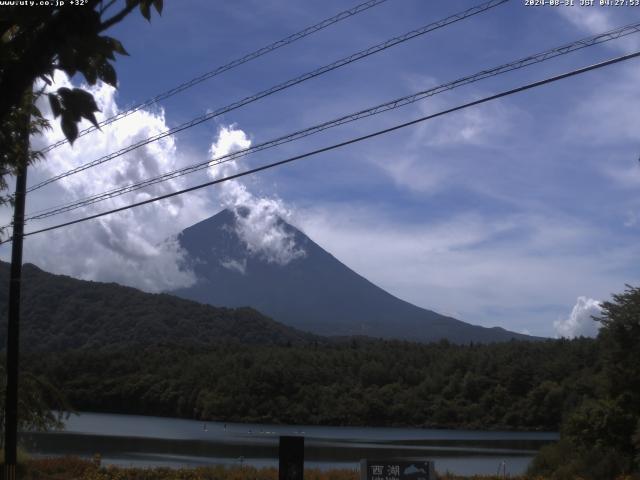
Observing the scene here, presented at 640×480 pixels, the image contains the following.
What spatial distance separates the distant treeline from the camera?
81500mm

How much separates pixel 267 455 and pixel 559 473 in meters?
21.4

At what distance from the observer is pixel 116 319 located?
5728 inches

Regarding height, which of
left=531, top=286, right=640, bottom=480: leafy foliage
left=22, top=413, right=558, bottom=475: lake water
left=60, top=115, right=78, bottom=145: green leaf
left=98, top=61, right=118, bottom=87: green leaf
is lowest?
left=22, top=413, right=558, bottom=475: lake water

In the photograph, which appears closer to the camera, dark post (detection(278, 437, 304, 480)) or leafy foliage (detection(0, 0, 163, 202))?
leafy foliage (detection(0, 0, 163, 202))

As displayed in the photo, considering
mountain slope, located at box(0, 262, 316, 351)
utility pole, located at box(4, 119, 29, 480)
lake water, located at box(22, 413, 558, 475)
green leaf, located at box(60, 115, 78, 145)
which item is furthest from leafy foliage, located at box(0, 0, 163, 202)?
mountain slope, located at box(0, 262, 316, 351)

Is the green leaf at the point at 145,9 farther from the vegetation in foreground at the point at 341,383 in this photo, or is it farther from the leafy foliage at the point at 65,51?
the vegetation in foreground at the point at 341,383

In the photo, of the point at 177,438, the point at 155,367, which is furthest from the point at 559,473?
the point at 155,367

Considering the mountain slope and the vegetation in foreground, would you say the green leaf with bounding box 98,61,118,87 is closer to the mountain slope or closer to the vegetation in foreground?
the vegetation in foreground

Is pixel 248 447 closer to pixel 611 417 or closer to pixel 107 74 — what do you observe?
pixel 611 417

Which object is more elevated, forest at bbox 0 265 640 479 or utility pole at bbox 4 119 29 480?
utility pole at bbox 4 119 29 480

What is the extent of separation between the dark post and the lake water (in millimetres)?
21652

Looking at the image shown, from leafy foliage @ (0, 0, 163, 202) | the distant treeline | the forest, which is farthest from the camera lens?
the distant treeline

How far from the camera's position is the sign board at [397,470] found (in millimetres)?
12406

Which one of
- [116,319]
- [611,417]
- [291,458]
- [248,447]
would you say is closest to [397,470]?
[291,458]
